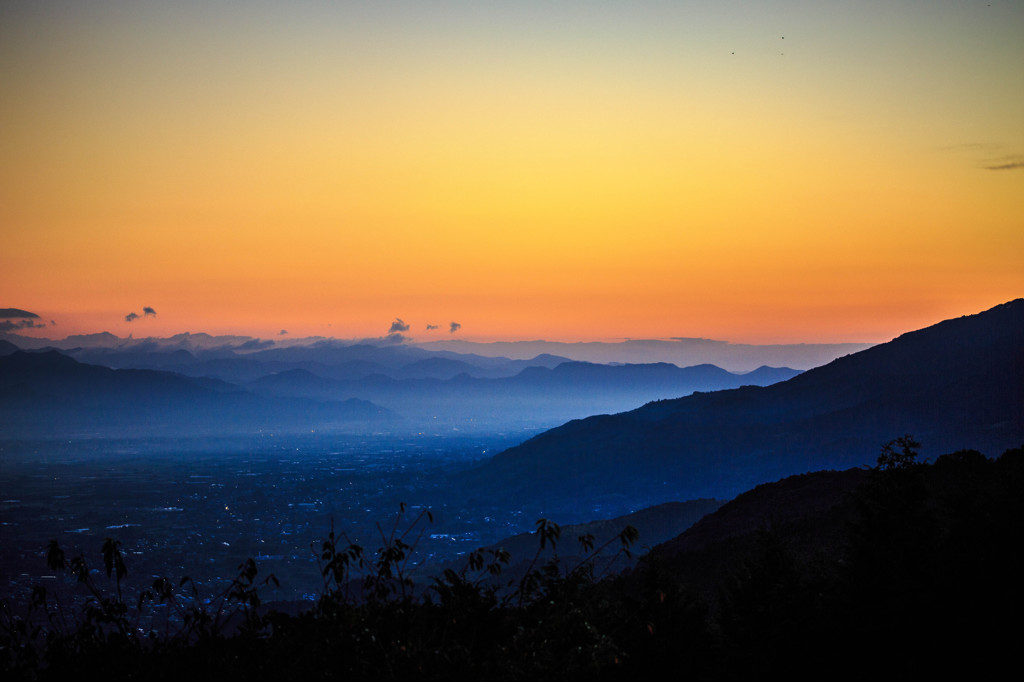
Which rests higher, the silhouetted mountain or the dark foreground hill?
the dark foreground hill

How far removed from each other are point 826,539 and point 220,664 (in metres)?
54.2

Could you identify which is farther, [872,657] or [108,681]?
[872,657]

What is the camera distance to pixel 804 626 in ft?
79.3

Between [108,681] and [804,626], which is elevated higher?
Result: [108,681]

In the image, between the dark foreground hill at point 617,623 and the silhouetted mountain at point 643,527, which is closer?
the dark foreground hill at point 617,623

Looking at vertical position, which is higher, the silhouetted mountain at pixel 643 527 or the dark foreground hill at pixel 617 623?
the dark foreground hill at pixel 617 623

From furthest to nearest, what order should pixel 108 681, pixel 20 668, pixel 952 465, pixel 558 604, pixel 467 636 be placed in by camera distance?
pixel 952 465 → pixel 467 636 → pixel 558 604 → pixel 20 668 → pixel 108 681

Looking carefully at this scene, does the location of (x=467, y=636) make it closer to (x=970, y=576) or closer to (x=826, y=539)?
(x=970, y=576)

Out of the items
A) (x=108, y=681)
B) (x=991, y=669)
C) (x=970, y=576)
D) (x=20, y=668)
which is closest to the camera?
(x=108, y=681)

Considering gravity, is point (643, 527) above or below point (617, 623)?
below

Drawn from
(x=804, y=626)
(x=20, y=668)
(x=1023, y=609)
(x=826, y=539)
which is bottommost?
(x=826, y=539)

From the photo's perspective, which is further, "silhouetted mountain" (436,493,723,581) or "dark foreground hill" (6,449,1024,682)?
"silhouetted mountain" (436,493,723,581)

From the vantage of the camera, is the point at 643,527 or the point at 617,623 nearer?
the point at 617,623

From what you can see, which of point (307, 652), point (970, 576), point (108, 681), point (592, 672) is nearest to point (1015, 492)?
point (970, 576)
